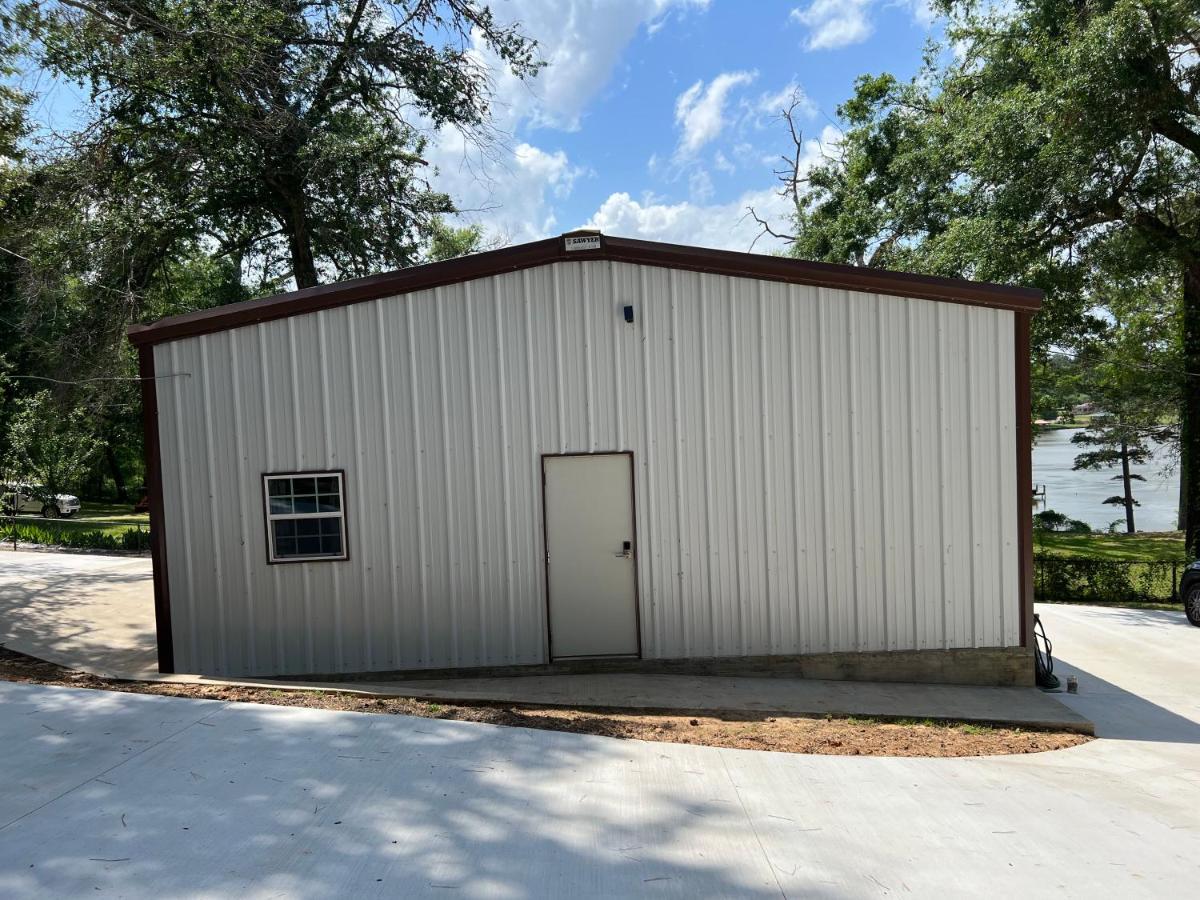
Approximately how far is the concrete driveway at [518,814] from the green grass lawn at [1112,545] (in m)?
17.2

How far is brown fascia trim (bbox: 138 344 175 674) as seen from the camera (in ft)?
24.2

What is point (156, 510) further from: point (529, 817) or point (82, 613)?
point (529, 817)

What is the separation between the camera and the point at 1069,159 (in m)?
13.0

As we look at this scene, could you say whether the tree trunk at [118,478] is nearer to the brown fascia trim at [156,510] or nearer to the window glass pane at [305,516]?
the brown fascia trim at [156,510]

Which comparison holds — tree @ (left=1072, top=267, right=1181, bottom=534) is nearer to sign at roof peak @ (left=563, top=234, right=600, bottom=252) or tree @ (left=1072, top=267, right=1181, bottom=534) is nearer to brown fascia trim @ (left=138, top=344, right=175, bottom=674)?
sign at roof peak @ (left=563, top=234, right=600, bottom=252)

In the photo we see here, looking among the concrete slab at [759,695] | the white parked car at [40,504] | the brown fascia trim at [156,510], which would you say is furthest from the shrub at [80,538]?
the concrete slab at [759,695]

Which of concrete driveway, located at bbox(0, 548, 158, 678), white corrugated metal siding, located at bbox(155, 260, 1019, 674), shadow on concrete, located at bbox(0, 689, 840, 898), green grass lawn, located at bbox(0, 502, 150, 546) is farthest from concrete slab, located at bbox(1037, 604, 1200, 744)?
green grass lawn, located at bbox(0, 502, 150, 546)

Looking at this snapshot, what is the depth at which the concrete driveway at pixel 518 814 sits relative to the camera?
3287 millimetres

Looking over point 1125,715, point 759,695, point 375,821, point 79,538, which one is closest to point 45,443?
point 79,538

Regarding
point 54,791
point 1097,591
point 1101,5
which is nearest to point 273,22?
point 54,791

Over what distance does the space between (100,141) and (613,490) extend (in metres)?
11.4

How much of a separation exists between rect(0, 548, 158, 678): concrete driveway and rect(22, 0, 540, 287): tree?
638 centimetres

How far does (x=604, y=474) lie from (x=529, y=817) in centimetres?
400

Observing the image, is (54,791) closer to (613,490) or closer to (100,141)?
(613,490)
